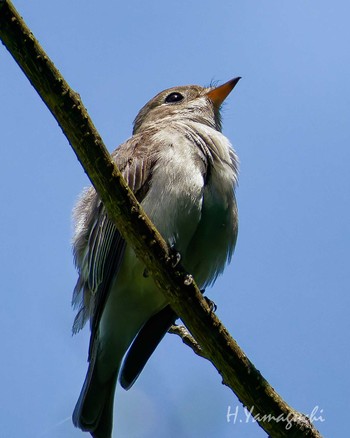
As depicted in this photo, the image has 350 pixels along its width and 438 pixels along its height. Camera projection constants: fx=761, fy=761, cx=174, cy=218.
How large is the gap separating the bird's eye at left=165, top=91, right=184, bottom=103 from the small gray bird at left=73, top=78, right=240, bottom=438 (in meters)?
1.60

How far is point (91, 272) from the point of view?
6059 millimetres

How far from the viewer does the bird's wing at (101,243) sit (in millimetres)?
5766

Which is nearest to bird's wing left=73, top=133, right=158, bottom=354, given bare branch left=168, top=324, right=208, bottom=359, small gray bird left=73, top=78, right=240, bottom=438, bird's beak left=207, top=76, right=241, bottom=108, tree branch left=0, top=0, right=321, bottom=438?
small gray bird left=73, top=78, right=240, bottom=438

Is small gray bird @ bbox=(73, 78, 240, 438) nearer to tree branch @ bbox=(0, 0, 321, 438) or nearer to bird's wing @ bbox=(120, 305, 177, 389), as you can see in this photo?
bird's wing @ bbox=(120, 305, 177, 389)

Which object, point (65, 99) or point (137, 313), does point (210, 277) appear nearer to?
point (137, 313)

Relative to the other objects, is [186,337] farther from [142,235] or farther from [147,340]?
[142,235]

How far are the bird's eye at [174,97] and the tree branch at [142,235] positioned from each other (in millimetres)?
3646

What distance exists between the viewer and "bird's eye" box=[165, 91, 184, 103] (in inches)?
313

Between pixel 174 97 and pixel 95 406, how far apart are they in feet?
11.6

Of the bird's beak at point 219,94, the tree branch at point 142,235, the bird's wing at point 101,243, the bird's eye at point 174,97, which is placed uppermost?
the bird's eye at point 174,97

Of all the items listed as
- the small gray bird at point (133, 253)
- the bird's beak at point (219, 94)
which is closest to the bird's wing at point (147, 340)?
the small gray bird at point (133, 253)

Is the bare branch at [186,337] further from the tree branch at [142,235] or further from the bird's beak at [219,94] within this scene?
the bird's beak at [219,94]

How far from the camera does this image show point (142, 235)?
14.6 ft

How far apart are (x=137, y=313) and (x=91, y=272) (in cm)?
50
